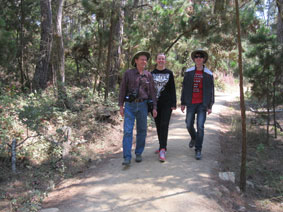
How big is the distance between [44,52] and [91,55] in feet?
12.7

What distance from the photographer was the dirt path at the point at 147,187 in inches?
141

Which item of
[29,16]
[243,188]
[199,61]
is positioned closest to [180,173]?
[243,188]

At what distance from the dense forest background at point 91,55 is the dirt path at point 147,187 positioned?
3.76 ft

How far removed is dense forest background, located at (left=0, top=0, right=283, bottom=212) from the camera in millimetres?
5850

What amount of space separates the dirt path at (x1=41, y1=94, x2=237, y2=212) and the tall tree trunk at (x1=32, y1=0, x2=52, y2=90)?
582 centimetres

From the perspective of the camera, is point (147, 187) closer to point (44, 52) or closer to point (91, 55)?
point (44, 52)

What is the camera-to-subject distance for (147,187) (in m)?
4.08

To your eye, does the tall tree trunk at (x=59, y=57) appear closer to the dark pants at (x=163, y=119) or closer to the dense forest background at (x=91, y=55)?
the dense forest background at (x=91, y=55)

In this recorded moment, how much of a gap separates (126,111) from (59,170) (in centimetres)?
173

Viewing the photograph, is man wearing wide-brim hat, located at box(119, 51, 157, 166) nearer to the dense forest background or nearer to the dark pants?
the dark pants

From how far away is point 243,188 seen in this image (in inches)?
174

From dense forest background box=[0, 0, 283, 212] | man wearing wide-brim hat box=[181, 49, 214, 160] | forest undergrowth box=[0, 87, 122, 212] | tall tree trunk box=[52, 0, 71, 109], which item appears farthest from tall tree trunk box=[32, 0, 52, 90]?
man wearing wide-brim hat box=[181, 49, 214, 160]

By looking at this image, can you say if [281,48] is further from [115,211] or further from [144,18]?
[115,211]

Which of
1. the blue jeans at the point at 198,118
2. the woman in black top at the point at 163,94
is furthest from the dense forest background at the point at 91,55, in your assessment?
the blue jeans at the point at 198,118
